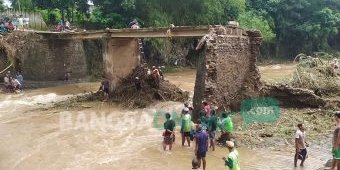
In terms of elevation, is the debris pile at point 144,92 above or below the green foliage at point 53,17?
below

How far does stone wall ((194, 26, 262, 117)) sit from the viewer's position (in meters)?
15.6

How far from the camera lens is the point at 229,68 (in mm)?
→ 16828

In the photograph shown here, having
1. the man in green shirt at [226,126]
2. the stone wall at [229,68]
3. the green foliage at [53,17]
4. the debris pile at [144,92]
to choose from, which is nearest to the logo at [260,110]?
the stone wall at [229,68]

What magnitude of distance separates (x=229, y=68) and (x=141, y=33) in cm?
537

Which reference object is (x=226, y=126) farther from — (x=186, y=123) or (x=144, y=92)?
(x=144, y=92)

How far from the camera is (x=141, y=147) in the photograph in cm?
1421

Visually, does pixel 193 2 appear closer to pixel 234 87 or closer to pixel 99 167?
pixel 234 87

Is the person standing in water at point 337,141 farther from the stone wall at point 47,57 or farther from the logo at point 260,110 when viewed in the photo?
the stone wall at point 47,57

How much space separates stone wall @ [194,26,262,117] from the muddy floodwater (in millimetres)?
2432

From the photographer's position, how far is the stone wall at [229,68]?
614 inches

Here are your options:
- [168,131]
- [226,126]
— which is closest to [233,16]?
[226,126]

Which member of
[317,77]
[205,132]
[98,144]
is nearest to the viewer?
[205,132]

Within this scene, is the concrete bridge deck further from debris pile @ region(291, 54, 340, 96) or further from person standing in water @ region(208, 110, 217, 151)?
debris pile @ region(291, 54, 340, 96)

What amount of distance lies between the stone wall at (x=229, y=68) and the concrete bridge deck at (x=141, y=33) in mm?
995
